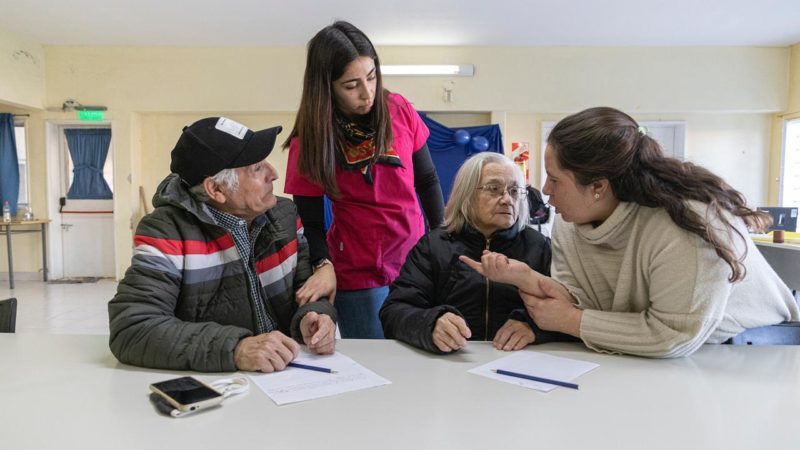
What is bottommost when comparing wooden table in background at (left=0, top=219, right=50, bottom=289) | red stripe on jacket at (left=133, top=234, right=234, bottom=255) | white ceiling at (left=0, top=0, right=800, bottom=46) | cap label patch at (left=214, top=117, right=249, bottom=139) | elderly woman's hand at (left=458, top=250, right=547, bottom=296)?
wooden table in background at (left=0, top=219, right=50, bottom=289)

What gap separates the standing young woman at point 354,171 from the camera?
5.09 feet

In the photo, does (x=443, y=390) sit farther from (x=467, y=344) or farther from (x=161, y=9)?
(x=161, y=9)

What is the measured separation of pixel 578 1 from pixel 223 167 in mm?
4632

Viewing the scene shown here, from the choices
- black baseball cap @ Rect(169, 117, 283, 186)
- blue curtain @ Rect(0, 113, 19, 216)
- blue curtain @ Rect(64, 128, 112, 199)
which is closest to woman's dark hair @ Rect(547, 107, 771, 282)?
black baseball cap @ Rect(169, 117, 283, 186)

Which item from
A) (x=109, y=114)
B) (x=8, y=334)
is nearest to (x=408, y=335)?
(x=8, y=334)

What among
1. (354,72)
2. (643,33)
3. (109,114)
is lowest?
(354,72)

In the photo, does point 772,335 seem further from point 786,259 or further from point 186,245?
point 786,259

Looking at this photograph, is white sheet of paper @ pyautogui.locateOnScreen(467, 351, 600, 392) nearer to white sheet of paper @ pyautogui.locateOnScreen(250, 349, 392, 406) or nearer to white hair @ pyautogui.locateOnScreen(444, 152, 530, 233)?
white sheet of paper @ pyautogui.locateOnScreen(250, 349, 392, 406)

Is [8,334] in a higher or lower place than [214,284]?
lower

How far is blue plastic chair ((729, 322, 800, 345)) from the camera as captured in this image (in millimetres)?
1288

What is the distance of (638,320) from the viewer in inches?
47.6

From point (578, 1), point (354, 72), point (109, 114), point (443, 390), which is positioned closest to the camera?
point (443, 390)

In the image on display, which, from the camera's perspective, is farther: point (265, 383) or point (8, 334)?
point (8, 334)

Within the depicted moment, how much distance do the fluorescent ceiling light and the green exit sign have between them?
3.66 metres
